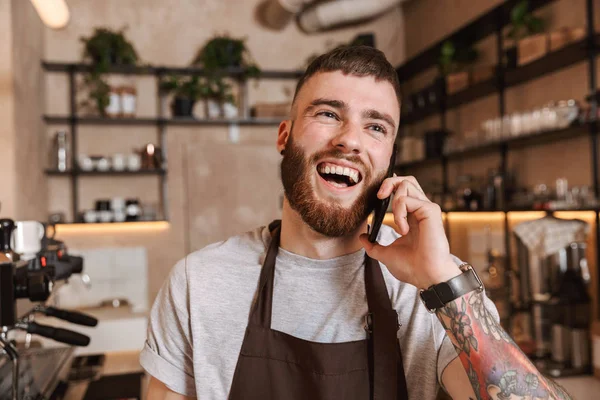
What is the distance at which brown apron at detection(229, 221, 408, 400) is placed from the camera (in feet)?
3.76

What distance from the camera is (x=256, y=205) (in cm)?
498

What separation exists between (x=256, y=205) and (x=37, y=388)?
3360mm

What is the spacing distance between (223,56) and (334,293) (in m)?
3.83

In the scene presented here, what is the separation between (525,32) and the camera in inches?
131

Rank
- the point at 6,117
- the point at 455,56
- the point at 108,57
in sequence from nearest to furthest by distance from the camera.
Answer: the point at 6,117
the point at 455,56
the point at 108,57

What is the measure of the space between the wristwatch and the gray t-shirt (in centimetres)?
13

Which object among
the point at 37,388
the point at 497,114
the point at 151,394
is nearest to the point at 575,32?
the point at 497,114

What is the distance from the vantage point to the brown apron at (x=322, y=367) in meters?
1.15

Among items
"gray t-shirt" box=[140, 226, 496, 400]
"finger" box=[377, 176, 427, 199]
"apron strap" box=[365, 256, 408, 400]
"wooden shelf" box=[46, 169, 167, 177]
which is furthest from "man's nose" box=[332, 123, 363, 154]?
"wooden shelf" box=[46, 169, 167, 177]

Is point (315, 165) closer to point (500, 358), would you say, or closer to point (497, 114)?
point (500, 358)

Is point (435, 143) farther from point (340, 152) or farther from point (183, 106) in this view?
point (340, 152)

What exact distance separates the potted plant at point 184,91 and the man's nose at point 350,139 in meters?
3.59

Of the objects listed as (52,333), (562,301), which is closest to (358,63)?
(52,333)

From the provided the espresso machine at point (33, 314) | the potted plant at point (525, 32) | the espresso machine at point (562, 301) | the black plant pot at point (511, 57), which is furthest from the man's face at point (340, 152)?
the black plant pot at point (511, 57)
